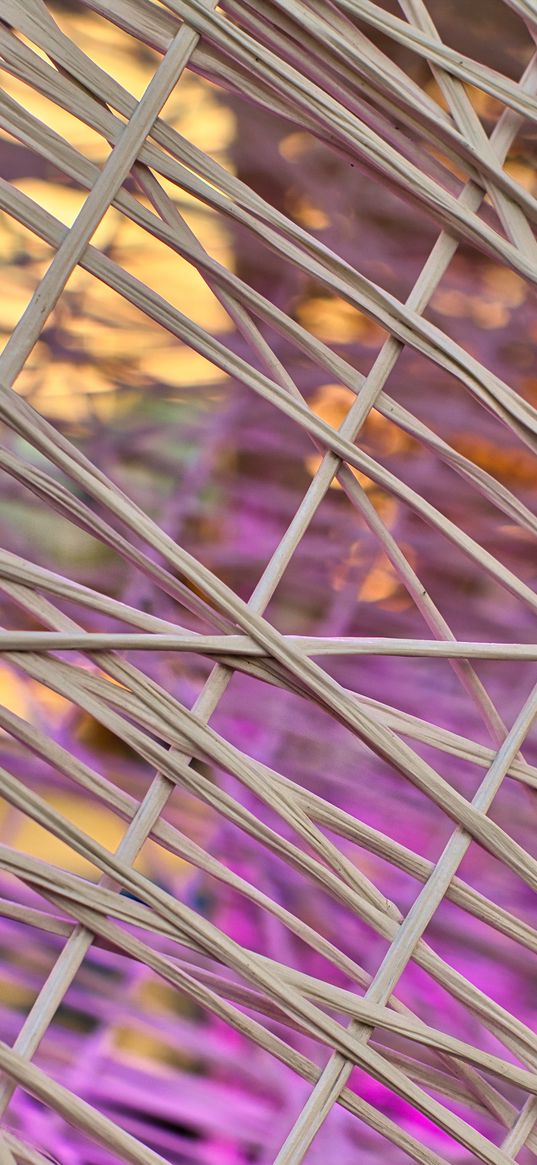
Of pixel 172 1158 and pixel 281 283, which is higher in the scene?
pixel 281 283

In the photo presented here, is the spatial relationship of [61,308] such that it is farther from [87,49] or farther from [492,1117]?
[492,1117]

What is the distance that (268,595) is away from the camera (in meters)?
0.22

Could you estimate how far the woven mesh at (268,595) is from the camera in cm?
22

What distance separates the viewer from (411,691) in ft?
0.97

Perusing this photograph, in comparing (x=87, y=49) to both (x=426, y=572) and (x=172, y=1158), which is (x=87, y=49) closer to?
(x=426, y=572)

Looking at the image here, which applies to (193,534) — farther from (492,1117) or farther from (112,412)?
(492,1117)

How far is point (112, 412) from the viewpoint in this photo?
0.99 ft

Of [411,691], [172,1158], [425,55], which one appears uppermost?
[425,55]

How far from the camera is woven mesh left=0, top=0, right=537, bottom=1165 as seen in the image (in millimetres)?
219

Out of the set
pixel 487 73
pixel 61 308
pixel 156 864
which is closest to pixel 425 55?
pixel 487 73

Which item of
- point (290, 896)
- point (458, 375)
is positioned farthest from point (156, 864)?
point (458, 375)

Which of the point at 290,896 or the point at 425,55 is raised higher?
the point at 425,55

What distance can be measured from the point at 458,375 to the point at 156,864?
0.18 m

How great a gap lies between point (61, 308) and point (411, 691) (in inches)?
6.5
